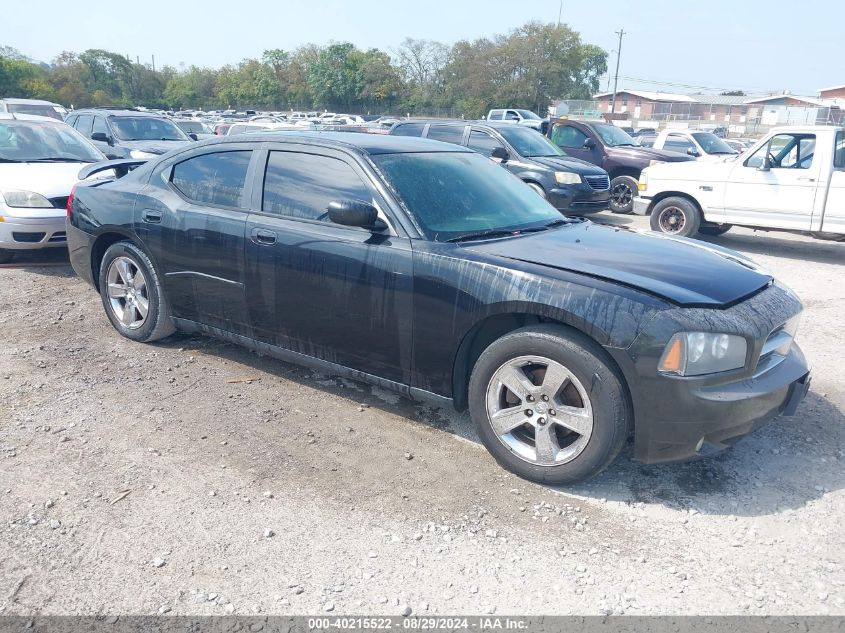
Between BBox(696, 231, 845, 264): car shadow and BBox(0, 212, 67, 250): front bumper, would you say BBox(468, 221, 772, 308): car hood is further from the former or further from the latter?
BBox(696, 231, 845, 264): car shadow

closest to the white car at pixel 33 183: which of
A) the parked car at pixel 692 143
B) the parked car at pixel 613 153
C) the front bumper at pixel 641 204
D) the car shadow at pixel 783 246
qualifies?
the front bumper at pixel 641 204

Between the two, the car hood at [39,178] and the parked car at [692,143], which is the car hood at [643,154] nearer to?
the parked car at [692,143]

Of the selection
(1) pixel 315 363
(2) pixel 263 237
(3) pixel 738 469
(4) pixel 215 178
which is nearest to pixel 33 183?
(4) pixel 215 178

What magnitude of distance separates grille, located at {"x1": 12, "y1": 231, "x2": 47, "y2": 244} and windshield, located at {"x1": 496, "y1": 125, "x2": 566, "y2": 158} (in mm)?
7445

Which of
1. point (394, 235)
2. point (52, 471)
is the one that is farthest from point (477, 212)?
point (52, 471)

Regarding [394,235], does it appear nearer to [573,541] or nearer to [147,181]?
[573,541]

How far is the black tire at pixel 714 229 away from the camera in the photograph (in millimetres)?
11031

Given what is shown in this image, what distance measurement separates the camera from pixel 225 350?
208 inches

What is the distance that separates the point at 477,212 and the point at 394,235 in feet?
2.04

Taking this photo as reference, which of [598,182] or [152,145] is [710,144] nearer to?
[598,182]

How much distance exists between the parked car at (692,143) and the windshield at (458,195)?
12.6 m

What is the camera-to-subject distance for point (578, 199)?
37.2 ft

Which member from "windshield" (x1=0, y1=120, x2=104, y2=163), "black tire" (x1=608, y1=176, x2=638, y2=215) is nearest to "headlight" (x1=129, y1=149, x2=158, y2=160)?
"windshield" (x1=0, y1=120, x2=104, y2=163)

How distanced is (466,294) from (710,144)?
1522cm
